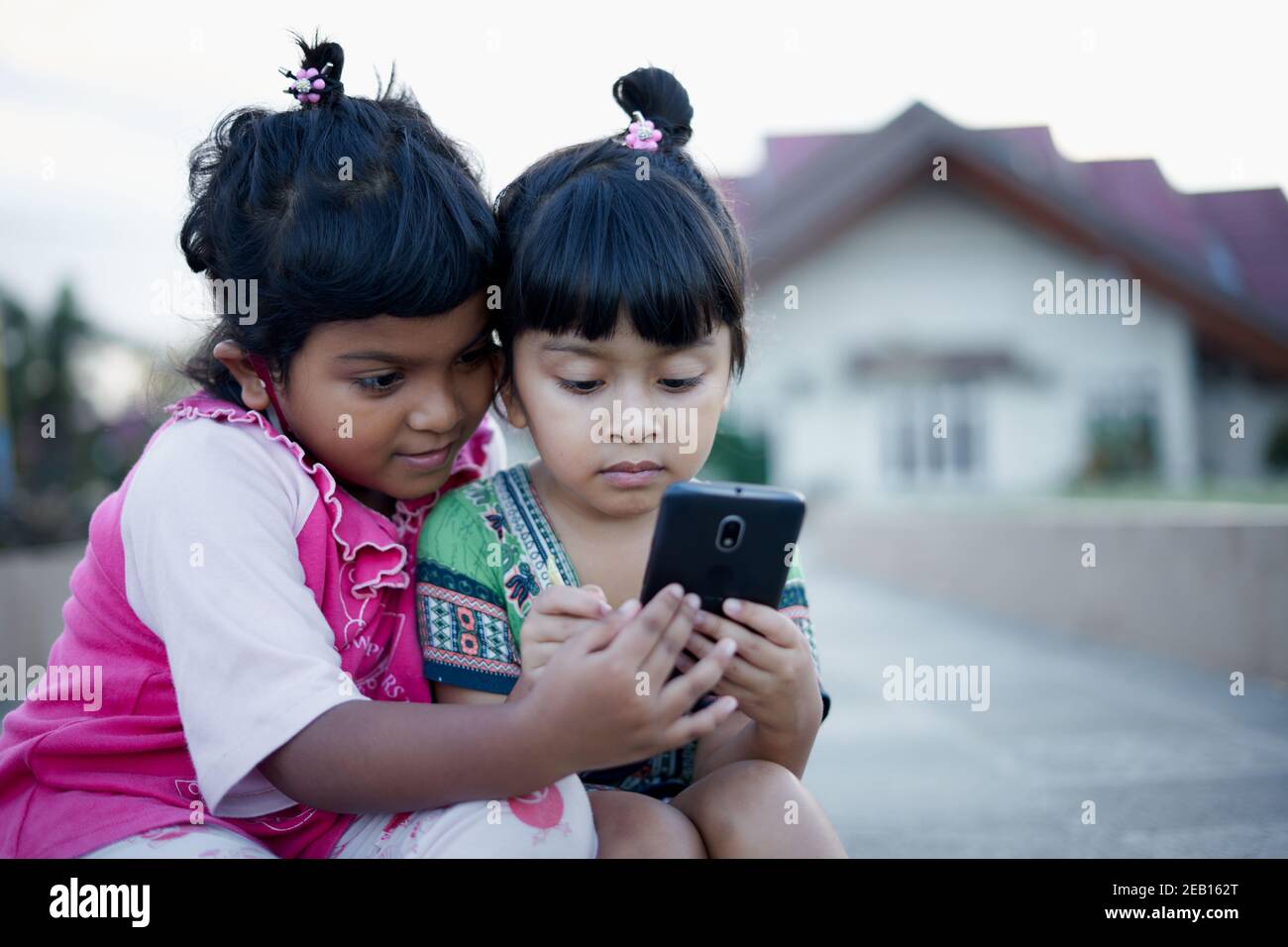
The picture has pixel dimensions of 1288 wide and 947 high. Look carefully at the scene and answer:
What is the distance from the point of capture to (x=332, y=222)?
1748mm

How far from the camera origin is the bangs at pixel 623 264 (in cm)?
177

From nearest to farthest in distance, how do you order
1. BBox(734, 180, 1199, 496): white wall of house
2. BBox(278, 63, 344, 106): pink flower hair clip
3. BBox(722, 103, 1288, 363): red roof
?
1. BBox(278, 63, 344, 106): pink flower hair clip
2. BBox(722, 103, 1288, 363): red roof
3. BBox(734, 180, 1199, 496): white wall of house

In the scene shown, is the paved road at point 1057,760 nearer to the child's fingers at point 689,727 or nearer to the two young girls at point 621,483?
the two young girls at point 621,483

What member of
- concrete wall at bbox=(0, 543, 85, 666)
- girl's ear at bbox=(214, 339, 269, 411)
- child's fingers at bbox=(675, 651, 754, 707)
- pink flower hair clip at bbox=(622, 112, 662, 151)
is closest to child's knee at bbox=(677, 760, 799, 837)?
child's fingers at bbox=(675, 651, 754, 707)

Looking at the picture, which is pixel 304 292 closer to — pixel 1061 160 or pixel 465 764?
pixel 465 764

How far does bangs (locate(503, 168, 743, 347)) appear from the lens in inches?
69.6

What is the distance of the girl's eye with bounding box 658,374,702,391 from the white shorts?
2.08ft

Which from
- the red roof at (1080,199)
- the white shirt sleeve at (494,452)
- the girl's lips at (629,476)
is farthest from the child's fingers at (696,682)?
the red roof at (1080,199)

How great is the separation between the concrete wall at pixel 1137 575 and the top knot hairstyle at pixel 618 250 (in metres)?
3.55

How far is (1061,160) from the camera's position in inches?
763

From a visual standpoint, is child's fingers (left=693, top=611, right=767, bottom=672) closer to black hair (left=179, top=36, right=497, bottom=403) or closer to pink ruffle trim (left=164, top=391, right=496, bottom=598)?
Answer: pink ruffle trim (left=164, top=391, right=496, bottom=598)
